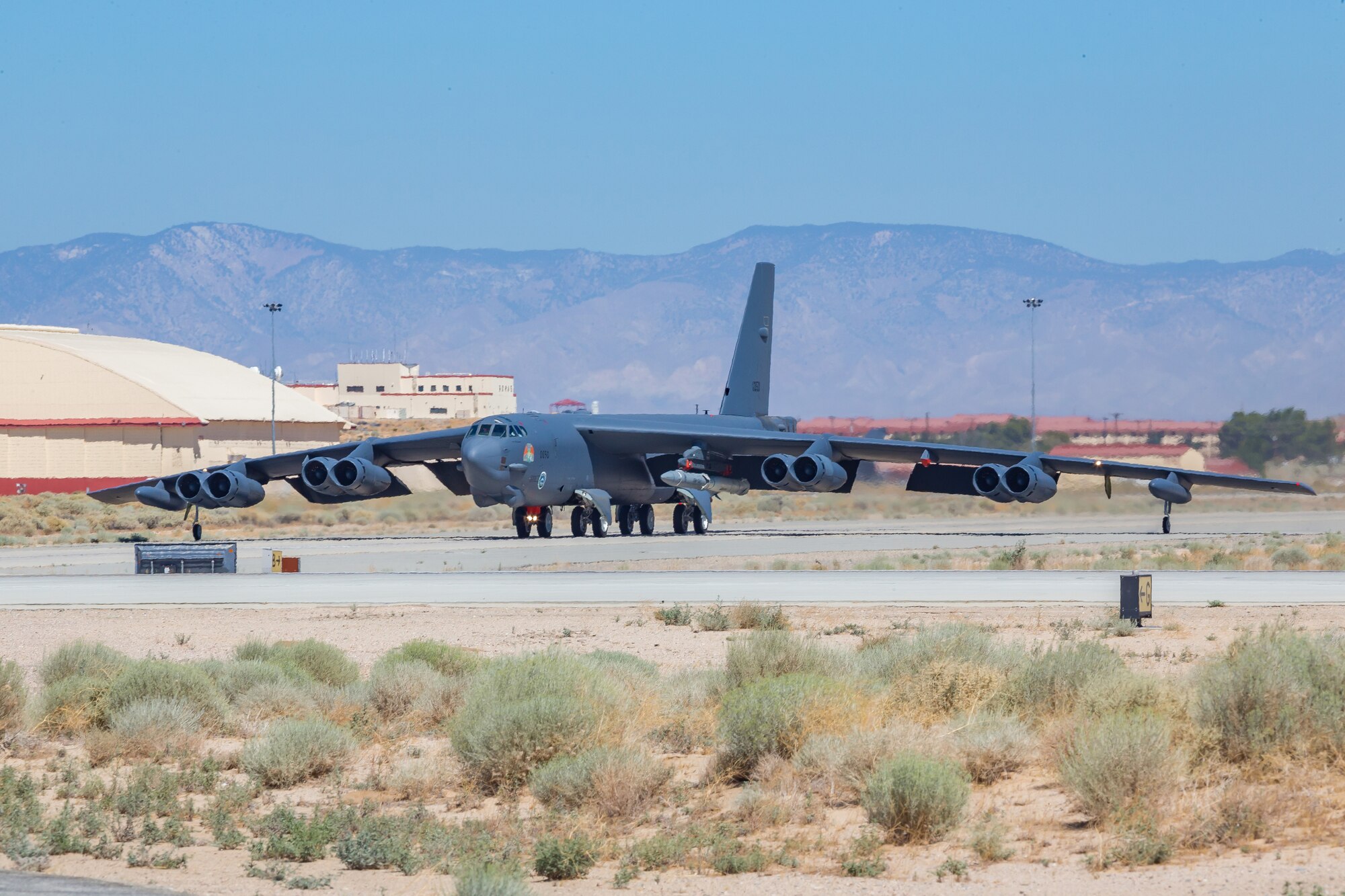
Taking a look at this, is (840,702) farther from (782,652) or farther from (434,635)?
(434,635)

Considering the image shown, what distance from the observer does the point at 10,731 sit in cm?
1443

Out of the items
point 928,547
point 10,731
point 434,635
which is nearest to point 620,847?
point 10,731

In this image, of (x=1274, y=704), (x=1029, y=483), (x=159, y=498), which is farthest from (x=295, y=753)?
(x=159, y=498)

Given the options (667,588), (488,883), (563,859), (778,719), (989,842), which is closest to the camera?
(488,883)

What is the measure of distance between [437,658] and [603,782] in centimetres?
626

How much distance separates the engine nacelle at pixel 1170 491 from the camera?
43.0 meters

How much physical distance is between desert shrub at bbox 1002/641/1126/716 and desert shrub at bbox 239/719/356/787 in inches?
222

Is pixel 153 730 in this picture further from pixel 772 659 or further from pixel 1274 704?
pixel 1274 704

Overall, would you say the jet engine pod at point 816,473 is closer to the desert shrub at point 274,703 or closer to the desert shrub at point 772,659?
the desert shrub at point 772,659

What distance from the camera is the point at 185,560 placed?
3234 centimetres

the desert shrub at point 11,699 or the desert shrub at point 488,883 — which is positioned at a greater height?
the desert shrub at point 11,699

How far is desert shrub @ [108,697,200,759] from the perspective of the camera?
13633 mm

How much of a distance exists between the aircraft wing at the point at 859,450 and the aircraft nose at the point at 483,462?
400cm

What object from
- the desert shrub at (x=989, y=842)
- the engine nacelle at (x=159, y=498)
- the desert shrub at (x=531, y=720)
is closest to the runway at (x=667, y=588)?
the desert shrub at (x=531, y=720)
